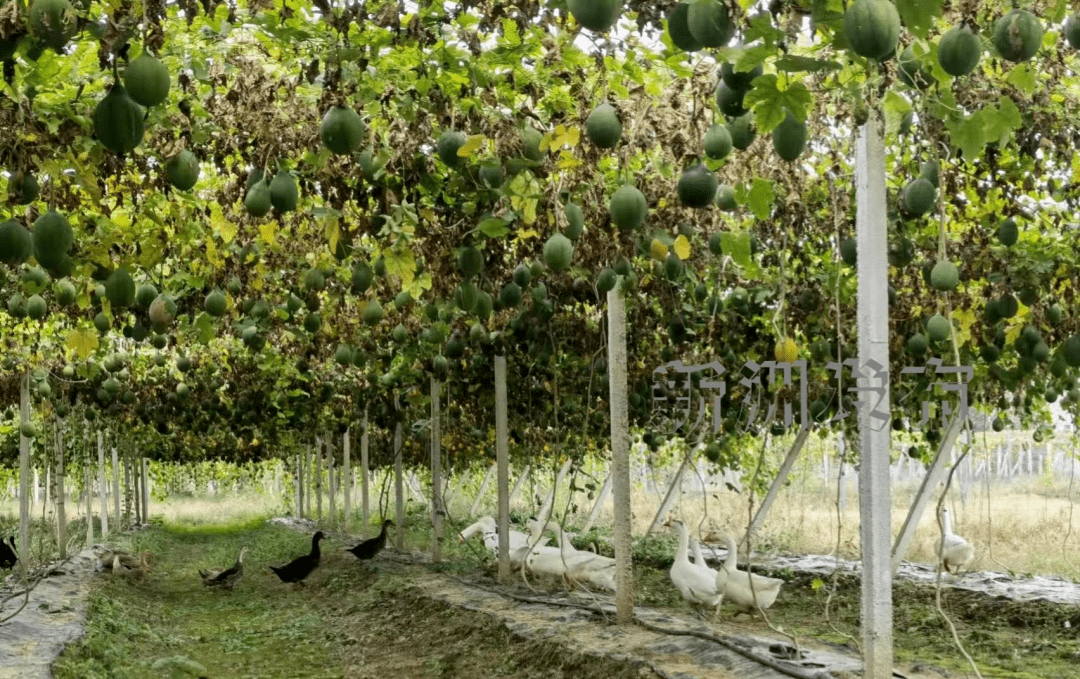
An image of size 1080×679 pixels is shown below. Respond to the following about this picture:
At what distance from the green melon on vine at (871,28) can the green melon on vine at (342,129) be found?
166cm

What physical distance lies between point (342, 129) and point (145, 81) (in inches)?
33.6

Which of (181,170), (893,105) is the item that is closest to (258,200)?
(181,170)

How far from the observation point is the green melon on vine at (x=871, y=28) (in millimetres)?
1666

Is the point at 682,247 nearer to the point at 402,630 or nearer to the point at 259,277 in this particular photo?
the point at 259,277

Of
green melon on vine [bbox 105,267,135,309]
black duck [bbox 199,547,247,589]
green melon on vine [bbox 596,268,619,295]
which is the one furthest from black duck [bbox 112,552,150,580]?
green melon on vine [bbox 105,267,135,309]

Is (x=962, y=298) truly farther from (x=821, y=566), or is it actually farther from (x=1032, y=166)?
(x=821, y=566)

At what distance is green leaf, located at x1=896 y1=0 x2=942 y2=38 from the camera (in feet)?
5.46

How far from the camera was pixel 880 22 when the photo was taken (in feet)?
5.47

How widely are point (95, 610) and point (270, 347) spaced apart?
276cm

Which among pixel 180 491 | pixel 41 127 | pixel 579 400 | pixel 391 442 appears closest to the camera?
pixel 41 127

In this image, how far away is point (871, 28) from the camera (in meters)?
1.67

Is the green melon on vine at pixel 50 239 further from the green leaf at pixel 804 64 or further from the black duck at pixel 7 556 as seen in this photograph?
the black duck at pixel 7 556

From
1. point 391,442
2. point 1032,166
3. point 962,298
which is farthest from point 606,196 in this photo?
point 391,442

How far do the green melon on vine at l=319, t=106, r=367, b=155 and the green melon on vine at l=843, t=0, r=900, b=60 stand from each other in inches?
65.4
